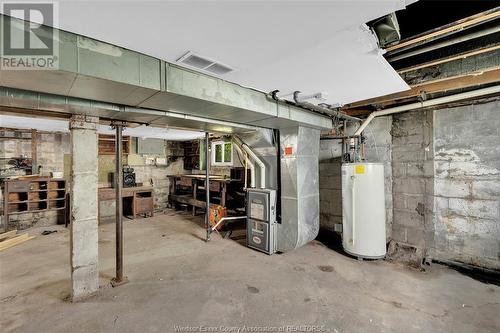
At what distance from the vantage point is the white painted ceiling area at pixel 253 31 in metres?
1.23

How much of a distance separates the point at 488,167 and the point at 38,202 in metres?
8.23

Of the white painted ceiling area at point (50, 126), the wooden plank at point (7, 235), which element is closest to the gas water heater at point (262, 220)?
the white painted ceiling area at point (50, 126)

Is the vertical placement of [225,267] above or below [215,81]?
below

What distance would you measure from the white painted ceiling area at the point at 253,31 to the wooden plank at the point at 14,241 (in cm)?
456

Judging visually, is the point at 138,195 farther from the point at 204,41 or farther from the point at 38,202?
the point at 204,41

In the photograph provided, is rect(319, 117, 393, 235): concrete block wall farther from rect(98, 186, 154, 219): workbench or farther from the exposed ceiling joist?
rect(98, 186, 154, 219): workbench

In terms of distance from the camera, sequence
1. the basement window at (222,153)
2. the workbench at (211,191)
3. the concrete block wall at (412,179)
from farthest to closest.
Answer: the basement window at (222,153), the workbench at (211,191), the concrete block wall at (412,179)

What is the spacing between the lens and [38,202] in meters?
5.34

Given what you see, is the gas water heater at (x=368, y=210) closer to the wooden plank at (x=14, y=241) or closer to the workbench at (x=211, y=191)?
the workbench at (x=211, y=191)

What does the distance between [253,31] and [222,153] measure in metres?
5.77

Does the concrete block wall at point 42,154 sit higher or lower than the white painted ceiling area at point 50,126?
lower

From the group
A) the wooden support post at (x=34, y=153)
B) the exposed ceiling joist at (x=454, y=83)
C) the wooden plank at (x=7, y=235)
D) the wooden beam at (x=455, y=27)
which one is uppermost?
the exposed ceiling joist at (x=454, y=83)

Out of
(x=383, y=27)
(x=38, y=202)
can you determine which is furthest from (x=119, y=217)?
(x=38, y=202)

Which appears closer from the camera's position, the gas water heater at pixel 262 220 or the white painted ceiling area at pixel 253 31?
the white painted ceiling area at pixel 253 31
